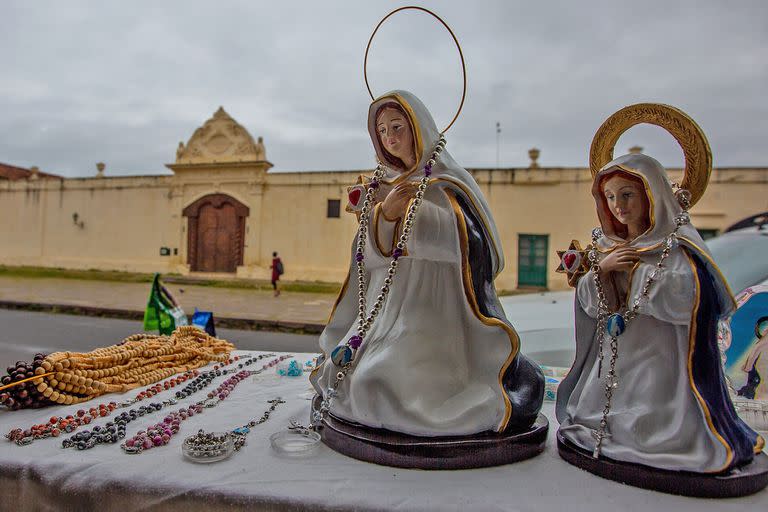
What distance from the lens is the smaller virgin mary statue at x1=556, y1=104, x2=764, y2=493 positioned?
1.98 m

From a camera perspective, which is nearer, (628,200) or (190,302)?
(628,200)

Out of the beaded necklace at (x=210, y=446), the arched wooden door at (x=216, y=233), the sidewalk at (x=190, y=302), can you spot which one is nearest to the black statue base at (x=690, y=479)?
the beaded necklace at (x=210, y=446)

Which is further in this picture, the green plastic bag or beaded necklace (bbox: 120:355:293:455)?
the green plastic bag

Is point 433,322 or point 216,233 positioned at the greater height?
point 216,233

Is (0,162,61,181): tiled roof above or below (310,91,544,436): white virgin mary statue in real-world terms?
above

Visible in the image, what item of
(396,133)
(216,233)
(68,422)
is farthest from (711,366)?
(216,233)

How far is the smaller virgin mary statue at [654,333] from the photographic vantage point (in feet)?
6.49

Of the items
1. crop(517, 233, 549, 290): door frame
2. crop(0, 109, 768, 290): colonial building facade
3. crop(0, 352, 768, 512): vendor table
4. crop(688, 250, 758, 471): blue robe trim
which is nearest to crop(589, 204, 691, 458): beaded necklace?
crop(688, 250, 758, 471): blue robe trim

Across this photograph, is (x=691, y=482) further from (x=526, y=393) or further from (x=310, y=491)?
(x=310, y=491)

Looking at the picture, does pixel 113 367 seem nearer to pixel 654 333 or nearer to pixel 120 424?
pixel 120 424

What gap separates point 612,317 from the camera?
85.7 inches

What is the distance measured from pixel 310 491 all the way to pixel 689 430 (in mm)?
1412

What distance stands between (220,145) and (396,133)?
15.9 meters

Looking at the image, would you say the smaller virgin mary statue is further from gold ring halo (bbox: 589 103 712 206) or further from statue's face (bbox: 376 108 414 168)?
statue's face (bbox: 376 108 414 168)
